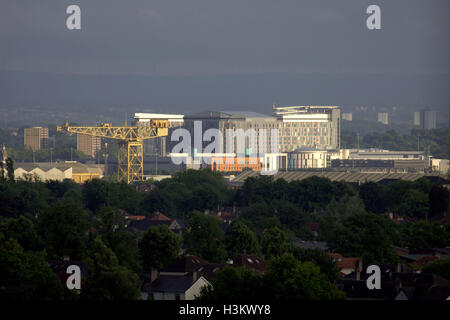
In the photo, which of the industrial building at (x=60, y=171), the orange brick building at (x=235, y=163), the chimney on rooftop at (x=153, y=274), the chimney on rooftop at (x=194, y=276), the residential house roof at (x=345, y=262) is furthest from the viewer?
the orange brick building at (x=235, y=163)

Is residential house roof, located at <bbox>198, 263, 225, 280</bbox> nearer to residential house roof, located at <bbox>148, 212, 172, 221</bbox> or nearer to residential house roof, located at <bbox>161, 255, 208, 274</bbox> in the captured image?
residential house roof, located at <bbox>161, 255, 208, 274</bbox>

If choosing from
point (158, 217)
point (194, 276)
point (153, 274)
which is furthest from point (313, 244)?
point (158, 217)

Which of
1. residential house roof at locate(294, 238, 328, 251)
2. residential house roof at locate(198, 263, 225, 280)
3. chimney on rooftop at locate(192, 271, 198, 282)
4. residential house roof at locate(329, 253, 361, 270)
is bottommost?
residential house roof at locate(294, 238, 328, 251)

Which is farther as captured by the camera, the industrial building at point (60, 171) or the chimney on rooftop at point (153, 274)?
the industrial building at point (60, 171)

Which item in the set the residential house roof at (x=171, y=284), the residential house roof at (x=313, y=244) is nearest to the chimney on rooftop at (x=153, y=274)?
the residential house roof at (x=171, y=284)

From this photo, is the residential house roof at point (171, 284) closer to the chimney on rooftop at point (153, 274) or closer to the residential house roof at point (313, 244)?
the chimney on rooftop at point (153, 274)

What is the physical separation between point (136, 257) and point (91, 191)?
52559mm

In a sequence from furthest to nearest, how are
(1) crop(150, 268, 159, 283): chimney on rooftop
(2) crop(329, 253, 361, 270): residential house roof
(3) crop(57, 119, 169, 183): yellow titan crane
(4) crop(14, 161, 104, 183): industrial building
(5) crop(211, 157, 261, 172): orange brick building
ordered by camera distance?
(5) crop(211, 157, 261, 172): orange brick building
(4) crop(14, 161, 104, 183): industrial building
(3) crop(57, 119, 169, 183): yellow titan crane
(2) crop(329, 253, 361, 270): residential house roof
(1) crop(150, 268, 159, 283): chimney on rooftop

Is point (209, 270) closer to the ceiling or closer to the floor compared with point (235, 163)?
closer to the floor

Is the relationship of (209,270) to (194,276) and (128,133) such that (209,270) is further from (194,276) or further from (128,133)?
(128,133)

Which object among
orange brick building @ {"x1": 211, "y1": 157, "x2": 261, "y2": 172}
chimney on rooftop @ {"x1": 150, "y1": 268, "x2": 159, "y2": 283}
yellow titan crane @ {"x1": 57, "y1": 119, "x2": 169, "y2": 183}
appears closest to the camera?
Result: chimney on rooftop @ {"x1": 150, "y1": 268, "x2": 159, "y2": 283}

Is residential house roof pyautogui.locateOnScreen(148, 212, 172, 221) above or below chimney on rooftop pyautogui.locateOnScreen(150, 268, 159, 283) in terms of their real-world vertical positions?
below

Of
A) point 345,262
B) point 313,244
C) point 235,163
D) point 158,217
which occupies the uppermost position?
point 235,163

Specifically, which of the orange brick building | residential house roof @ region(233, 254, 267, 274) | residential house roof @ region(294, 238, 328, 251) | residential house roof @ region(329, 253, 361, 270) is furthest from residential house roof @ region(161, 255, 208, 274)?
the orange brick building
